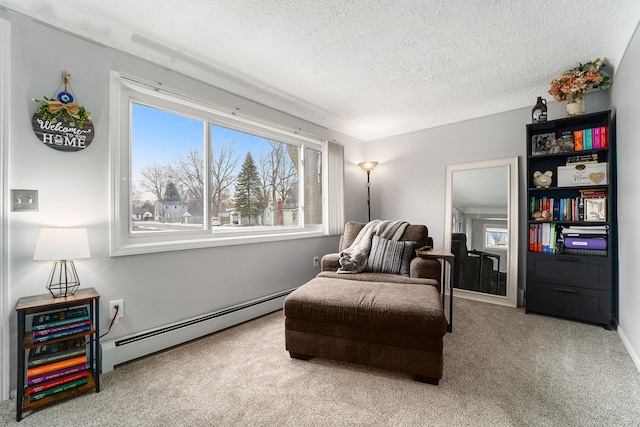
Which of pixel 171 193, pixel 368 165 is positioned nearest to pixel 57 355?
pixel 171 193

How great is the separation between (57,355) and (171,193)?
125cm

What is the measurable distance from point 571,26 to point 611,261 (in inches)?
78.2

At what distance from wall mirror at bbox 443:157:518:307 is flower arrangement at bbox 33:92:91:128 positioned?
3700 millimetres

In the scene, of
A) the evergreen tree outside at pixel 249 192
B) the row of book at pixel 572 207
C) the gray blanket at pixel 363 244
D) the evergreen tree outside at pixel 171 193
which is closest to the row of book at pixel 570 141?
the row of book at pixel 572 207

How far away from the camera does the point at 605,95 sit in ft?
8.82

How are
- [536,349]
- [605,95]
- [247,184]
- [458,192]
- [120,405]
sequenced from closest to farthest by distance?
[120,405]
[536,349]
[605,95]
[247,184]
[458,192]

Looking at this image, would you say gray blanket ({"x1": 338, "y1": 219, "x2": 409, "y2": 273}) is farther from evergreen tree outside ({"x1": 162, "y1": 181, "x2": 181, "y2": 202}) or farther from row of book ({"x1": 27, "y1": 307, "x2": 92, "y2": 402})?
row of book ({"x1": 27, "y1": 307, "x2": 92, "y2": 402})

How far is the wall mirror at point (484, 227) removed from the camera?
3.16 metres

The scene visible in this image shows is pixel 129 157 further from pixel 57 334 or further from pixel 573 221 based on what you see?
pixel 573 221

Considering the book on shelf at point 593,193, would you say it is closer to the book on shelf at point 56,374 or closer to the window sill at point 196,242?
the window sill at point 196,242

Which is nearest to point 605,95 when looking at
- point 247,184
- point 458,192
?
point 458,192

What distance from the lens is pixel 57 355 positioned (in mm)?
1582

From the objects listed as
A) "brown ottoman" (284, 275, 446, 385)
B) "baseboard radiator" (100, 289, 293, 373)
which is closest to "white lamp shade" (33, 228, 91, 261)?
"baseboard radiator" (100, 289, 293, 373)

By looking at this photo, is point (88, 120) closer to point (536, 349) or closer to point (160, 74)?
point (160, 74)
